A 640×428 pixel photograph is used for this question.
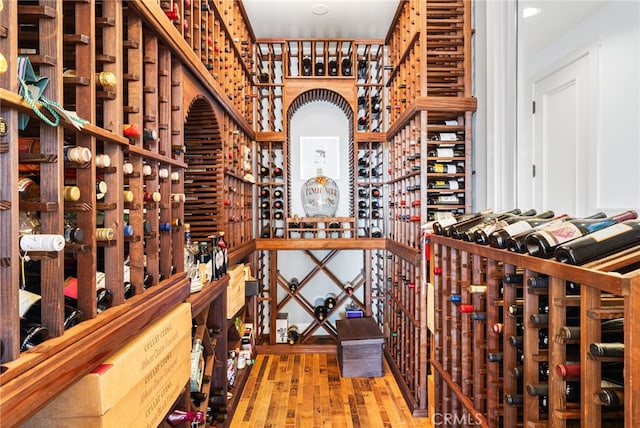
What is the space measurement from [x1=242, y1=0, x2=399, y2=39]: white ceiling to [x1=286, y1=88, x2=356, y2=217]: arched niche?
27.8 inches

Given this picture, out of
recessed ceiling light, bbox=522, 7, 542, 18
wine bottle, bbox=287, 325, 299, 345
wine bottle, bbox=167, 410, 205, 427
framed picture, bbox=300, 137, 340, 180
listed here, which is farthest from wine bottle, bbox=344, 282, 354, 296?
recessed ceiling light, bbox=522, 7, 542, 18

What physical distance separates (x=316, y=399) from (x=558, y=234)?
257 cm

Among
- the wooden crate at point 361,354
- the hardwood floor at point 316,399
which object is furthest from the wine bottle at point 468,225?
the wooden crate at point 361,354

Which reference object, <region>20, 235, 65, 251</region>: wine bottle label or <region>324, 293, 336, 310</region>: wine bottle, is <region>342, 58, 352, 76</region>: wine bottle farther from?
<region>20, 235, 65, 251</region>: wine bottle label

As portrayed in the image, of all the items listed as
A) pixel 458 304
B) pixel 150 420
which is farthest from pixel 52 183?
pixel 458 304

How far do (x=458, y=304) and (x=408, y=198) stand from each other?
1.54 metres

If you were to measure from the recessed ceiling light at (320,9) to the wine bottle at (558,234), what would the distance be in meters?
3.02

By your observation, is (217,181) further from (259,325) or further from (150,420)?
(259,325)

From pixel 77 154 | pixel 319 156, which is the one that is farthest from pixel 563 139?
pixel 319 156

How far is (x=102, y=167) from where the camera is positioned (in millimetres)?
1077

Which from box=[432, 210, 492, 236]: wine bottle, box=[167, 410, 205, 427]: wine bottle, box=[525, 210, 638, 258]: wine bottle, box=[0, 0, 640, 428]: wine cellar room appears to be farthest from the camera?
box=[432, 210, 492, 236]: wine bottle

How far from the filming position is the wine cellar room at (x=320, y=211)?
2.72ft

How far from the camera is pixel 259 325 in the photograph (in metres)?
4.12

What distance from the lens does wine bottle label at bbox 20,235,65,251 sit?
75 cm
